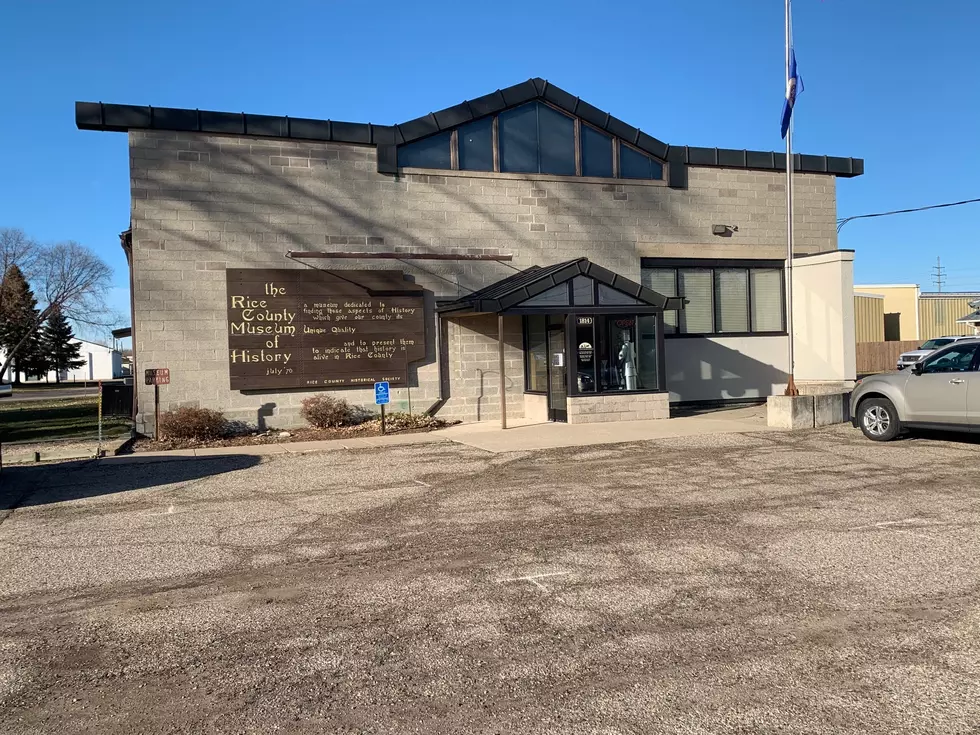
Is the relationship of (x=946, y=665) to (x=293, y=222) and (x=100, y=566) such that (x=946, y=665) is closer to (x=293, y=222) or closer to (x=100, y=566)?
(x=100, y=566)

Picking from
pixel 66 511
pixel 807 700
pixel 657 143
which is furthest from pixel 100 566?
pixel 657 143

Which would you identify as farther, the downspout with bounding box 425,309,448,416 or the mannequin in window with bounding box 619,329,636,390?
the downspout with bounding box 425,309,448,416

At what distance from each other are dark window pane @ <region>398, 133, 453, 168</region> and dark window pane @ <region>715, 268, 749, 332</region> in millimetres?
7918

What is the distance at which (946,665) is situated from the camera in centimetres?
436

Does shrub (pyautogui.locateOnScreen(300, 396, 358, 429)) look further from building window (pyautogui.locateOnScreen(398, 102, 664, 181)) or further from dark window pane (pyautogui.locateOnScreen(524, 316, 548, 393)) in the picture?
building window (pyautogui.locateOnScreen(398, 102, 664, 181))

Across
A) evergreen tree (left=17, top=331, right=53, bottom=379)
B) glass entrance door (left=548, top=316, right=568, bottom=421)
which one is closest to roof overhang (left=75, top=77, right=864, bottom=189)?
glass entrance door (left=548, top=316, right=568, bottom=421)

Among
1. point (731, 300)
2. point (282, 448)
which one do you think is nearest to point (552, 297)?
point (282, 448)

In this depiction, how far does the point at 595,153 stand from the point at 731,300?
5.41 metres

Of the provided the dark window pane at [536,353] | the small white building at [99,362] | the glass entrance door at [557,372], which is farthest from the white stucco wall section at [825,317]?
the small white building at [99,362]

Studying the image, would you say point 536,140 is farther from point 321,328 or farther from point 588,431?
point 588,431

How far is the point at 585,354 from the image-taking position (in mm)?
17203

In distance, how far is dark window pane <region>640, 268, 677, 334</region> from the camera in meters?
20.8

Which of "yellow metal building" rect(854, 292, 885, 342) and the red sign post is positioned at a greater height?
→ "yellow metal building" rect(854, 292, 885, 342)

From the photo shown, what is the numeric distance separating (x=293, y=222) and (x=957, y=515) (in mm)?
13588
